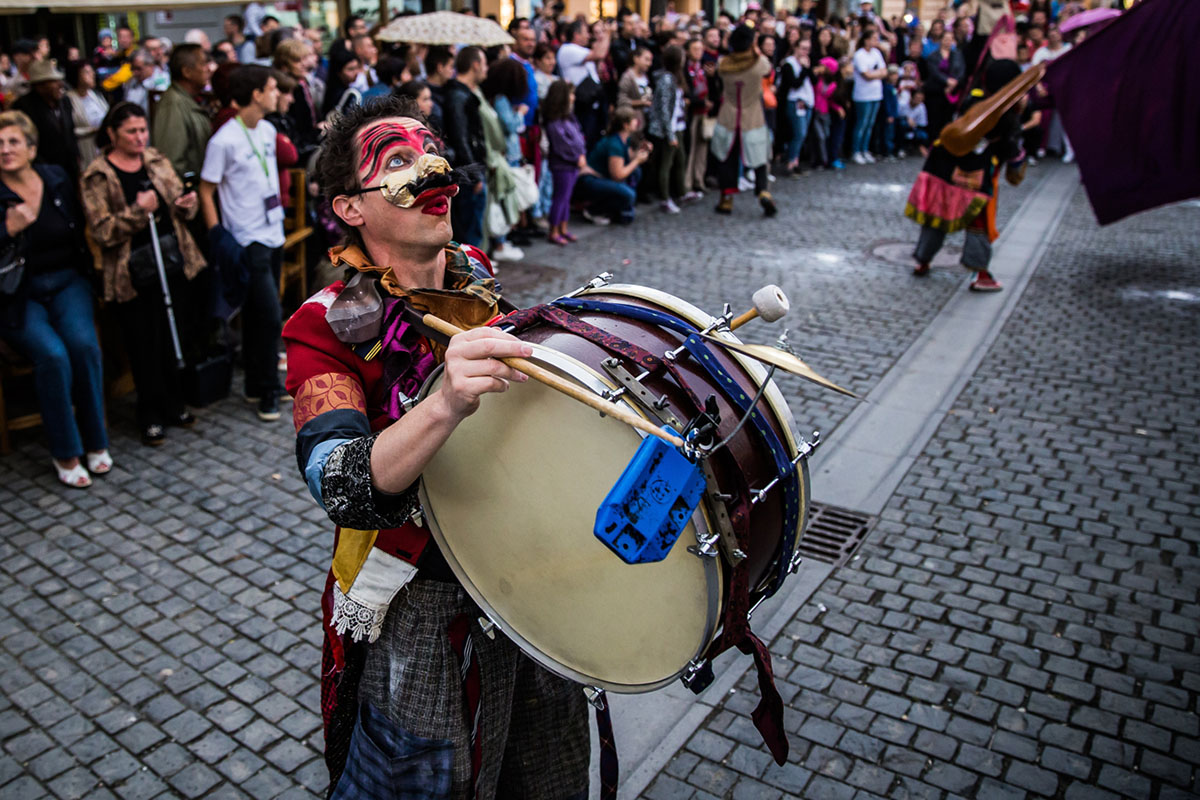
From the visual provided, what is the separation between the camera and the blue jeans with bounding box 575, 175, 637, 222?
1109cm

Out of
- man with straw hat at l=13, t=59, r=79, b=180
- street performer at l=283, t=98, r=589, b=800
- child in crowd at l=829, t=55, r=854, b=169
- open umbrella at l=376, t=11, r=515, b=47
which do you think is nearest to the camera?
street performer at l=283, t=98, r=589, b=800

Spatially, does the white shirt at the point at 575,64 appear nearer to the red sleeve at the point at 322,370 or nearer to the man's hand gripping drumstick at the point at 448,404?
the red sleeve at the point at 322,370

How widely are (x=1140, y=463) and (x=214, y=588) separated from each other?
15.6 ft

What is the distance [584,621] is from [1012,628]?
8.47ft

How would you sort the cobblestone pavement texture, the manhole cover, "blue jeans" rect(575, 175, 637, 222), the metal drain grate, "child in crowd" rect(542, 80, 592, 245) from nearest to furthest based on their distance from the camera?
the cobblestone pavement texture < the metal drain grate < the manhole cover < "child in crowd" rect(542, 80, 592, 245) < "blue jeans" rect(575, 175, 637, 222)

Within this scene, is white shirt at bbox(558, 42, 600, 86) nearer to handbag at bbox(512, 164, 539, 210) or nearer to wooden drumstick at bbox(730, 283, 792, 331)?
handbag at bbox(512, 164, 539, 210)

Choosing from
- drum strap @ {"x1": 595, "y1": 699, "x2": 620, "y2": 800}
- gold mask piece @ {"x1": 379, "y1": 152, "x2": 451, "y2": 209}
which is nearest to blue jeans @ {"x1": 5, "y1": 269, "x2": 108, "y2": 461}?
gold mask piece @ {"x1": 379, "y1": 152, "x2": 451, "y2": 209}

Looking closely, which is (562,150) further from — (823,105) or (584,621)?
(584,621)

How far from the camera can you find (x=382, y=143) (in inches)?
87.6

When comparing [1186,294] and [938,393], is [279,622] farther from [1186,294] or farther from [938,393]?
[1186,294]

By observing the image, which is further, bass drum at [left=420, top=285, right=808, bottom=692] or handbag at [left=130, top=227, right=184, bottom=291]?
handbag at [left=130, top=227, right=184, bottom=291]

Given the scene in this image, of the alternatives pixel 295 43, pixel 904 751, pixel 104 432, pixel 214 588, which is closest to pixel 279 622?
pixel 214 588

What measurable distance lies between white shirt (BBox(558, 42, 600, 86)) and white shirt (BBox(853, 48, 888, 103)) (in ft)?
19.1

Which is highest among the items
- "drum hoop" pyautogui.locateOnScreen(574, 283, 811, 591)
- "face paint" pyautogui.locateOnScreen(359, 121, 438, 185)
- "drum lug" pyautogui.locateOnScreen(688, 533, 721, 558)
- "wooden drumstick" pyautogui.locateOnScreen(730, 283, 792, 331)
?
"face paint" pyautogui.locateOnScreen(359, 121, 438, 185)
